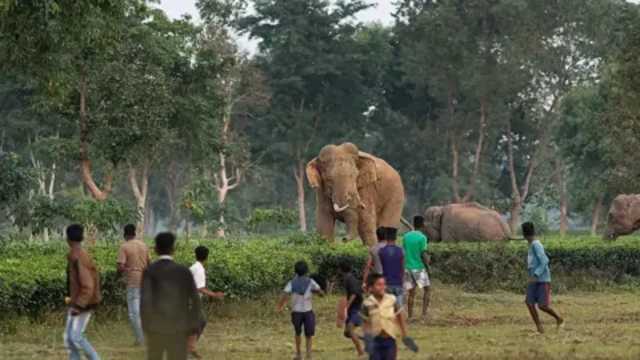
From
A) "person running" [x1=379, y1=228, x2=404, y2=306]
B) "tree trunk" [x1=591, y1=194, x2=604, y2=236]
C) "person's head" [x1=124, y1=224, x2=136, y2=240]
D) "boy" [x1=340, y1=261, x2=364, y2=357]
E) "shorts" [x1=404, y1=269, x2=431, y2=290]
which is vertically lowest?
"boy" [x1=340, y1=261, x2=364, y2=357]

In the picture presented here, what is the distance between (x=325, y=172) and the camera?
1113 inches

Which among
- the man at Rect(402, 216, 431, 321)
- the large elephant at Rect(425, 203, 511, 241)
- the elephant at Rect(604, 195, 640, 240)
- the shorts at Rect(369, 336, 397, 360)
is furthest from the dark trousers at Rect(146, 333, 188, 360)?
the large elephant at Rect(425, 203, 511, 241)

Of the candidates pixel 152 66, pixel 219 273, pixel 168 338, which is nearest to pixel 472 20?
pixel 152 66

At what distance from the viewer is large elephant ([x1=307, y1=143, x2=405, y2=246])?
27984 mm

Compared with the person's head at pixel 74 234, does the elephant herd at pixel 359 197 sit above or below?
above

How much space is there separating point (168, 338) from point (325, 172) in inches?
651

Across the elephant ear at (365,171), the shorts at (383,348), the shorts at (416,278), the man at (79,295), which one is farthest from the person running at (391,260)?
the elephant ear at (365,171)

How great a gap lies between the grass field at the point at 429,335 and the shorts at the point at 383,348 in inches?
119

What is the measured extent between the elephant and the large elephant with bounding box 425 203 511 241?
11.0 feet

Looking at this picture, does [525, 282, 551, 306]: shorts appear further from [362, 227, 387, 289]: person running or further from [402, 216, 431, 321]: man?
[362, 227, 387, 289]: person running

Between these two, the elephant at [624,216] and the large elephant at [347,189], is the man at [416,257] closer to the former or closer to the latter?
the large elephant at [347,189]

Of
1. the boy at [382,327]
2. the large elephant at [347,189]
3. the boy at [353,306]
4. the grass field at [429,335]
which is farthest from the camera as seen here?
the large elephant at [347,189]

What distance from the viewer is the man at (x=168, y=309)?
11844 mm

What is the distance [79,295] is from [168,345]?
223 centimetres
